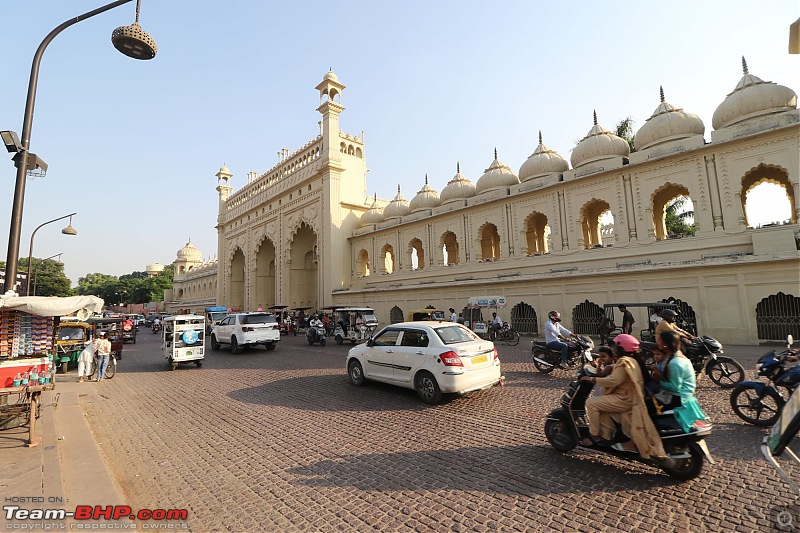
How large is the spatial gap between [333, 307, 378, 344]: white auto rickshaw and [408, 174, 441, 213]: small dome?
11292 millimetres

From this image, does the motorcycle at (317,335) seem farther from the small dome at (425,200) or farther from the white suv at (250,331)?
the small dome at (425,200)

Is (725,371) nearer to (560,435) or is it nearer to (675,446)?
(675,446)

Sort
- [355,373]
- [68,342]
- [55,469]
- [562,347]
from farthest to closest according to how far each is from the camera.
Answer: [68,342] → [562,347] → [355,373] → [55,469]

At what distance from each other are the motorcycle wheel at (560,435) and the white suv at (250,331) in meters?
13.3

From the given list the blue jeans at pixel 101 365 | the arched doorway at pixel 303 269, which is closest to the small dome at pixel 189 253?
the arched doorway at pixel 303 269

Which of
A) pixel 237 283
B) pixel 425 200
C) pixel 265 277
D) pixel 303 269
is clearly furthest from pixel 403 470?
pixel 237 283

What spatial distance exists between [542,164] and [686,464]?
19.0 meters

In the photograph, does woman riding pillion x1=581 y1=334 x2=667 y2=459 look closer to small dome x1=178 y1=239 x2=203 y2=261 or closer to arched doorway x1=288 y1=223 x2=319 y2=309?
arched doorway x1=288 y1=223 x2=319 y2=309

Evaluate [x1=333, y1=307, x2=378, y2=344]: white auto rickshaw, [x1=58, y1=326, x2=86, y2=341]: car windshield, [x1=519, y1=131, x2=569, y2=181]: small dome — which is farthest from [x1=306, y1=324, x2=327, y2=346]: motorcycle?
[x1=519, y1=131, x2=569, y2=181]: small dome

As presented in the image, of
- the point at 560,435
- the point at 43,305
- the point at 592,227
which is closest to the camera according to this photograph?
the point at 560,435

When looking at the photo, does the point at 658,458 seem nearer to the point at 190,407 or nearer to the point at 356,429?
the point at 356,429

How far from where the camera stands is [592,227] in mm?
21453

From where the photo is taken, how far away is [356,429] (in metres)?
5.70

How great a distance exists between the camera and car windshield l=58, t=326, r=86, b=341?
44.5ft
